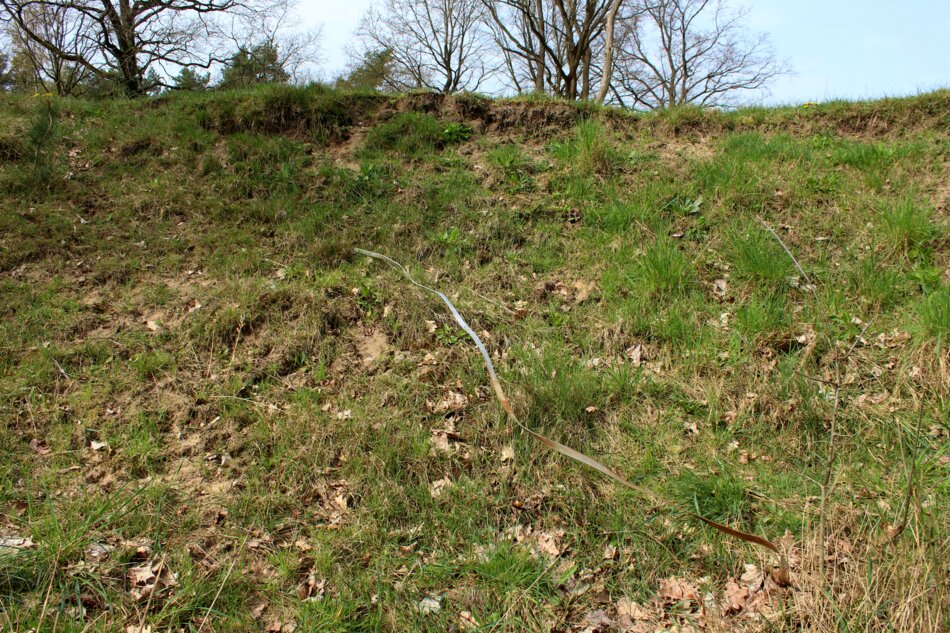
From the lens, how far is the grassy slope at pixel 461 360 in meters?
2.77

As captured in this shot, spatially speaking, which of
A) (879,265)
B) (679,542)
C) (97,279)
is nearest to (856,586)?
(679,542)

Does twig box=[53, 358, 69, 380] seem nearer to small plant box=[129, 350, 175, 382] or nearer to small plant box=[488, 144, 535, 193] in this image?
small plant box=[129, 350, 175, 382]

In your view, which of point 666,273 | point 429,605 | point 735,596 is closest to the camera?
point 735,596

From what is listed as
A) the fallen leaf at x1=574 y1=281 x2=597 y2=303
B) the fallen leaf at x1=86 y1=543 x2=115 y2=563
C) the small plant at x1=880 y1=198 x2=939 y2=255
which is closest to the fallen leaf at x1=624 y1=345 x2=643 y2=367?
the fallen leaf at x1=574 y1=281 x2=597 y2=303

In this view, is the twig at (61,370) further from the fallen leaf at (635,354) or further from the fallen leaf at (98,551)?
the fallen leaf at (635,354)

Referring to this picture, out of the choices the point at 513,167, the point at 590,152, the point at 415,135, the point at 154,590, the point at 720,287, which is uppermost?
the point at 415,135

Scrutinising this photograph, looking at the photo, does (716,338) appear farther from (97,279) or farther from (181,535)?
(97,279)

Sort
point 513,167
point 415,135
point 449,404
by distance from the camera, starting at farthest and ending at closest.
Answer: point 415,135 → point 513,167 → point 449,404

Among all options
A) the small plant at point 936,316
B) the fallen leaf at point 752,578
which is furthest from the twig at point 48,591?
the small plant at point 936,316

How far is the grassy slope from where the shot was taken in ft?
9.08

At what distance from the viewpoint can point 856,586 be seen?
2.30m

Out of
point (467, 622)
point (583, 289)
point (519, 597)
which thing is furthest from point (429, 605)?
point (583, 289)

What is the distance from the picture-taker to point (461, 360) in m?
4.29

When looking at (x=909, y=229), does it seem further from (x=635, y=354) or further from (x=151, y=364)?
(x=151, y=364)
